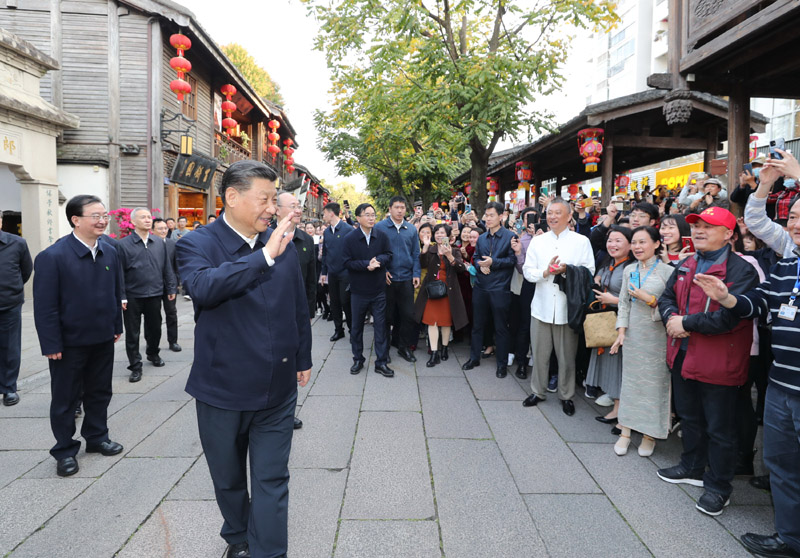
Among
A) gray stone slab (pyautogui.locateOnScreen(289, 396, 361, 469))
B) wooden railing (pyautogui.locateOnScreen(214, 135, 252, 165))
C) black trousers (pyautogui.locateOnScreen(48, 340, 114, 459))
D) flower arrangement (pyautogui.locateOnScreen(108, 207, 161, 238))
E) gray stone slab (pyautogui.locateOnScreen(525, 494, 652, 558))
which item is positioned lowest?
gray stone slab (pyautogui.locateOnScreen(525, 494, 652, 558))

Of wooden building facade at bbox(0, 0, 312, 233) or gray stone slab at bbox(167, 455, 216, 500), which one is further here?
wooden building facade at bbox(0, 0, 312, 233)

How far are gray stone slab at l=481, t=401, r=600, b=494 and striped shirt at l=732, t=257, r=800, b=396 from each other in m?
1.36

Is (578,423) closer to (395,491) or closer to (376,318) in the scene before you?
(395,491)

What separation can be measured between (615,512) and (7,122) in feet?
41.3

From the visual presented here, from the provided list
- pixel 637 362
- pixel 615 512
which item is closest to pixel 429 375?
pixel 637 362

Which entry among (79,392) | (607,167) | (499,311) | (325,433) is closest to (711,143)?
(607,167)

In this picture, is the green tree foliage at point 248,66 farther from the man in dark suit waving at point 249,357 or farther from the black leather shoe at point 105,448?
the man in dark suit waving at point 249,357

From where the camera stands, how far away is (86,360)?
3.76 m

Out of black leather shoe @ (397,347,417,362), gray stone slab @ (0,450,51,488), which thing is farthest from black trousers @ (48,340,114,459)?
black leather shoe @ (397,347,417,362)

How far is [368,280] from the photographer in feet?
19.8

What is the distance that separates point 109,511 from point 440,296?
4365mm

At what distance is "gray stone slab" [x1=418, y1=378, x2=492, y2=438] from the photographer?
4258 mm

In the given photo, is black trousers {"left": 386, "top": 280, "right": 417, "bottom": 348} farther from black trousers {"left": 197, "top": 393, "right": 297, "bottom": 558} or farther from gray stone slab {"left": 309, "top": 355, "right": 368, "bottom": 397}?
black trousers {"left": 197, "top": 393, "right": 297, "bottom": 558}

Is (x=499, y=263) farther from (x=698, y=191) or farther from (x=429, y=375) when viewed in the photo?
(x=698, y=191)
